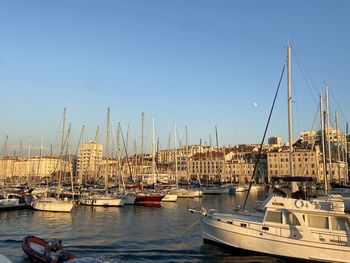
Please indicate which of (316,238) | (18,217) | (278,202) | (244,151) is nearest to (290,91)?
(278,202)

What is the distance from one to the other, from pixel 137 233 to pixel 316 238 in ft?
50.3

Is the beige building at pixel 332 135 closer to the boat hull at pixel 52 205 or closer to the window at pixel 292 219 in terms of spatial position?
the window at pixel 292 219

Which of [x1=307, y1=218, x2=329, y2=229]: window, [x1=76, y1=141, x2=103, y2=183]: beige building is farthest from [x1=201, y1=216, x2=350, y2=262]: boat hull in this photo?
[x1=76, y1=141, x2=103, y2=183]: beige building

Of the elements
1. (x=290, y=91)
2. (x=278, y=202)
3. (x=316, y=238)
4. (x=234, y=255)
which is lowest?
(x=234, y=255)

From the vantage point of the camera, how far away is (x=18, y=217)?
136 ft

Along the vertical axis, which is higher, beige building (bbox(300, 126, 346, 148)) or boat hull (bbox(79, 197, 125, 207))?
beige building (bbox(300, 126, 346, 148))

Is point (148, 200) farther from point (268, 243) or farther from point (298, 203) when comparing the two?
point (298, 203)

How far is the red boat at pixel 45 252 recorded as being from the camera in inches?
717

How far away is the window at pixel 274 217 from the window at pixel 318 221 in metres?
1.54

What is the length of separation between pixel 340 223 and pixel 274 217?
134 inches

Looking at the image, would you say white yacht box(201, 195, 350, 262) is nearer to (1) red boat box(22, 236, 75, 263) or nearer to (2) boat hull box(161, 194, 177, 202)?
(1) red boat box(22, 236, 75, 263)

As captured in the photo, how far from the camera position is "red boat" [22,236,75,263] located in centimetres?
1822

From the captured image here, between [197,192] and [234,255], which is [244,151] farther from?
[234,255]

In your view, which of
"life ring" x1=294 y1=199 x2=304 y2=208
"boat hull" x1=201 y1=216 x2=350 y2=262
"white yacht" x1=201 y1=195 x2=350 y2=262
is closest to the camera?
"boat hull" x1=201 y1=216 x2=350 y2=262
